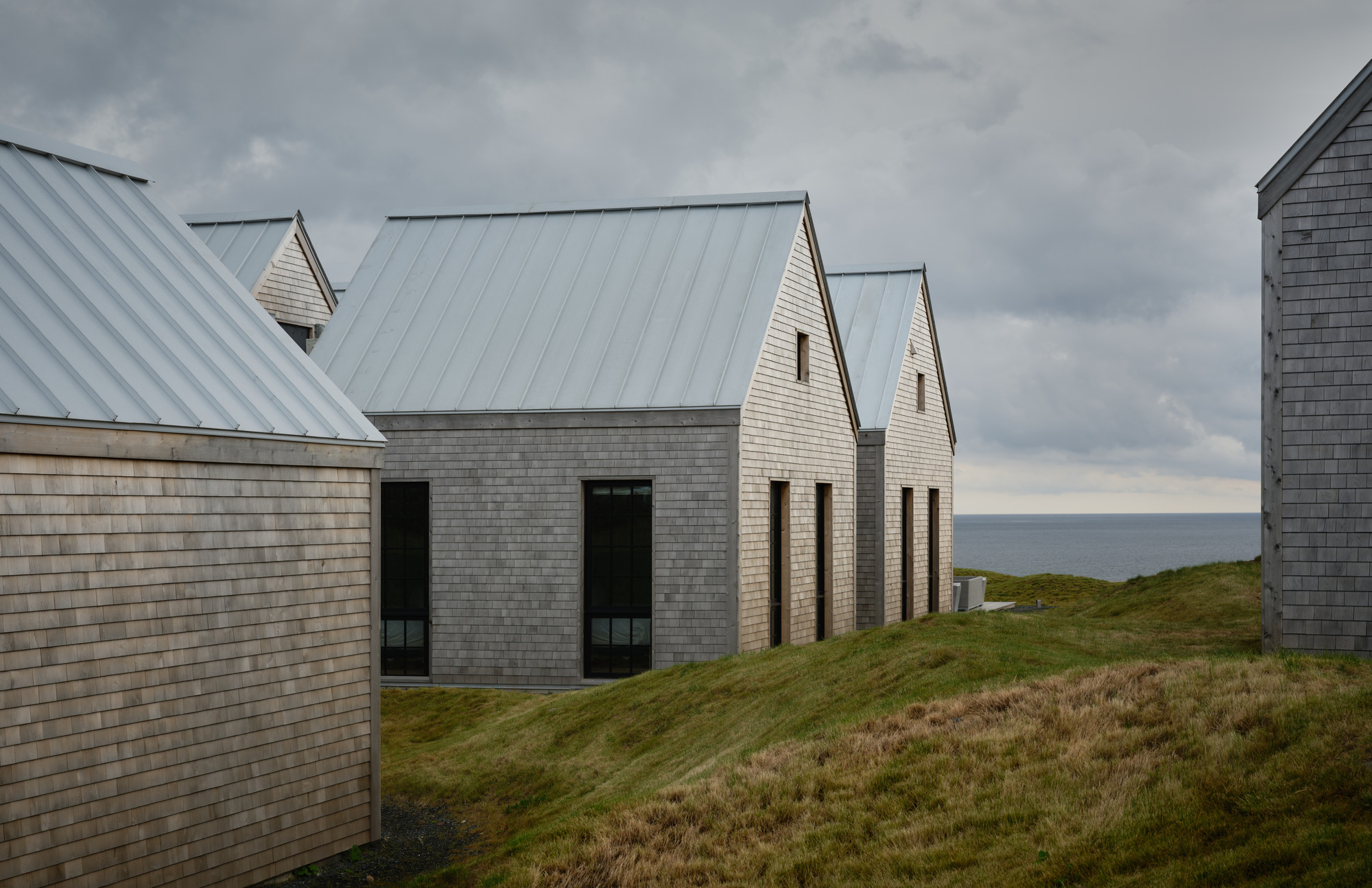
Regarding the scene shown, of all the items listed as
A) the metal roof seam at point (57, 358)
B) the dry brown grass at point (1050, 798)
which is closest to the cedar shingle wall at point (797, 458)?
the dry brown grass at point (1050, 798)

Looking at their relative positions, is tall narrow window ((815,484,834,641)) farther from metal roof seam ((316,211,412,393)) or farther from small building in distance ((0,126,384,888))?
small building in distance ((0,126,384,888))

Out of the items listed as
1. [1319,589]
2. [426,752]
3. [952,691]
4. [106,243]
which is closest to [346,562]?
[106,243]

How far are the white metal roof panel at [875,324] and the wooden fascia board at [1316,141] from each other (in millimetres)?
11267

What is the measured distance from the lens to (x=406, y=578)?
1816 centimetres

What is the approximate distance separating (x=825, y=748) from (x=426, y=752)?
6.51 m

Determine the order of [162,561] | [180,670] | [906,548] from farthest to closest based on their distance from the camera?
1. [906,548]
2. [180,670]
3. [162,561]

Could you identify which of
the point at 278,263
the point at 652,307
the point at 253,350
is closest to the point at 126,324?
the point at 253,350

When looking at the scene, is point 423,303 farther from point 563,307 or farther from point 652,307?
point 652,307

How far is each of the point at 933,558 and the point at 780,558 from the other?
986 cm

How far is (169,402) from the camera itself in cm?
912

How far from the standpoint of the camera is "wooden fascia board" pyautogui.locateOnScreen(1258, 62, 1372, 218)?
13.2 metres

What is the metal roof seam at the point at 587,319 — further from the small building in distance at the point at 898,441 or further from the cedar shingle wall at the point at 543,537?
the small building in distance at the point at 898,441

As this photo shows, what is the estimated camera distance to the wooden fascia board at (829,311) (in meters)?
20.0

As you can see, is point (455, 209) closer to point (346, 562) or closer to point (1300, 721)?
point (346, 562)
